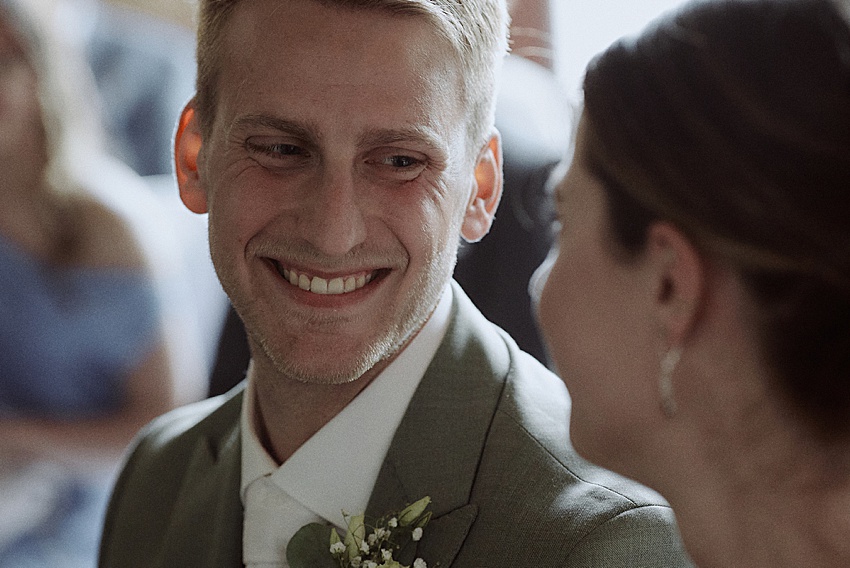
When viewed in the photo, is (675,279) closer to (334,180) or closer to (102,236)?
(334,180)

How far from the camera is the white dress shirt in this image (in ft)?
4.79

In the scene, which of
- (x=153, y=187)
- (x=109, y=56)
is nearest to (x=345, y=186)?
(x=153, y=187)

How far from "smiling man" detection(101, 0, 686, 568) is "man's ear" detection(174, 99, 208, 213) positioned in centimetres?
5

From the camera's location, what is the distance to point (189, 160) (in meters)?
1.68

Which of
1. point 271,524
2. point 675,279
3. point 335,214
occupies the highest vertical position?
point 675,279

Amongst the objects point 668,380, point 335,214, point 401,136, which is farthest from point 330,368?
point 668,380

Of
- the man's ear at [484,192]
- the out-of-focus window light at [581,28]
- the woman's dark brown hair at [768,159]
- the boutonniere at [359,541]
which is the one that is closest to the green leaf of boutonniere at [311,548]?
the boutonniere at [359,541]

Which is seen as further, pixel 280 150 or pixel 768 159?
pixel 280 150

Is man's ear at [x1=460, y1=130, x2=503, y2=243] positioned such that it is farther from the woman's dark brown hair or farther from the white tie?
the woman's dark brown hair

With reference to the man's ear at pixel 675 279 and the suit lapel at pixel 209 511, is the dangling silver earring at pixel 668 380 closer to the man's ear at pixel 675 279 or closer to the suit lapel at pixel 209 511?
the man's ear at pixel 675 279

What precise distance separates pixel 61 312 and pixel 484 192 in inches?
71.3

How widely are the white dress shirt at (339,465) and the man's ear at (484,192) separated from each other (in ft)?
0.49

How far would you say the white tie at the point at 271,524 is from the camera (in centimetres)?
145

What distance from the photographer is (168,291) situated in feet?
9.54
